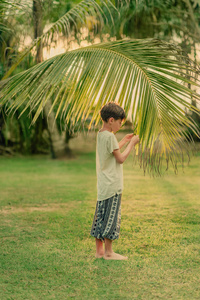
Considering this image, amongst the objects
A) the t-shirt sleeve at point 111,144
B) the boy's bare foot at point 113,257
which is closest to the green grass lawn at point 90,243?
the boy's bare foot at point 113,257

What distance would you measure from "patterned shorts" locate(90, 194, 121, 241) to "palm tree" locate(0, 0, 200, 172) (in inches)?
17.5

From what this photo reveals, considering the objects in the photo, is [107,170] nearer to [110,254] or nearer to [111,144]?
[111,144]

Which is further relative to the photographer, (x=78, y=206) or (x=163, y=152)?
(x=78, y=206)

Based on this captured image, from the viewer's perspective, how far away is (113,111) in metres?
3.72

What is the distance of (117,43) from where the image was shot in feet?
13.0

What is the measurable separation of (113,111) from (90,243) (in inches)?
60.6

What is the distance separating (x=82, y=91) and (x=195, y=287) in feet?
5.94

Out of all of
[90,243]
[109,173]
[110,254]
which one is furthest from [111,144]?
[90,243]

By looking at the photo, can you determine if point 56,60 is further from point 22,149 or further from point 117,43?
point 22,149

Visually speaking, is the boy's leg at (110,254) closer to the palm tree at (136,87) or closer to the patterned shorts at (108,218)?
the patterned shorts at (108,218)

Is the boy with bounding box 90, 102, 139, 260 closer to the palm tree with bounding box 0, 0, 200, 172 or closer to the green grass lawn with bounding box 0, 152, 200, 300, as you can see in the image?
the palm tree with bounding box 0, 0, 200, 172

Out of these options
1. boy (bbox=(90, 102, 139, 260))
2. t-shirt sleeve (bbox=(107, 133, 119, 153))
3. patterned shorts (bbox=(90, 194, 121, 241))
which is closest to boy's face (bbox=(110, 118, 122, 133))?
boy (bbox=(90, 102, 139, 260))

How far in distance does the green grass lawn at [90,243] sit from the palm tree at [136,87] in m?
0.35

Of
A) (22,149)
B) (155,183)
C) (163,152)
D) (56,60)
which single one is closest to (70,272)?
(163,152)
